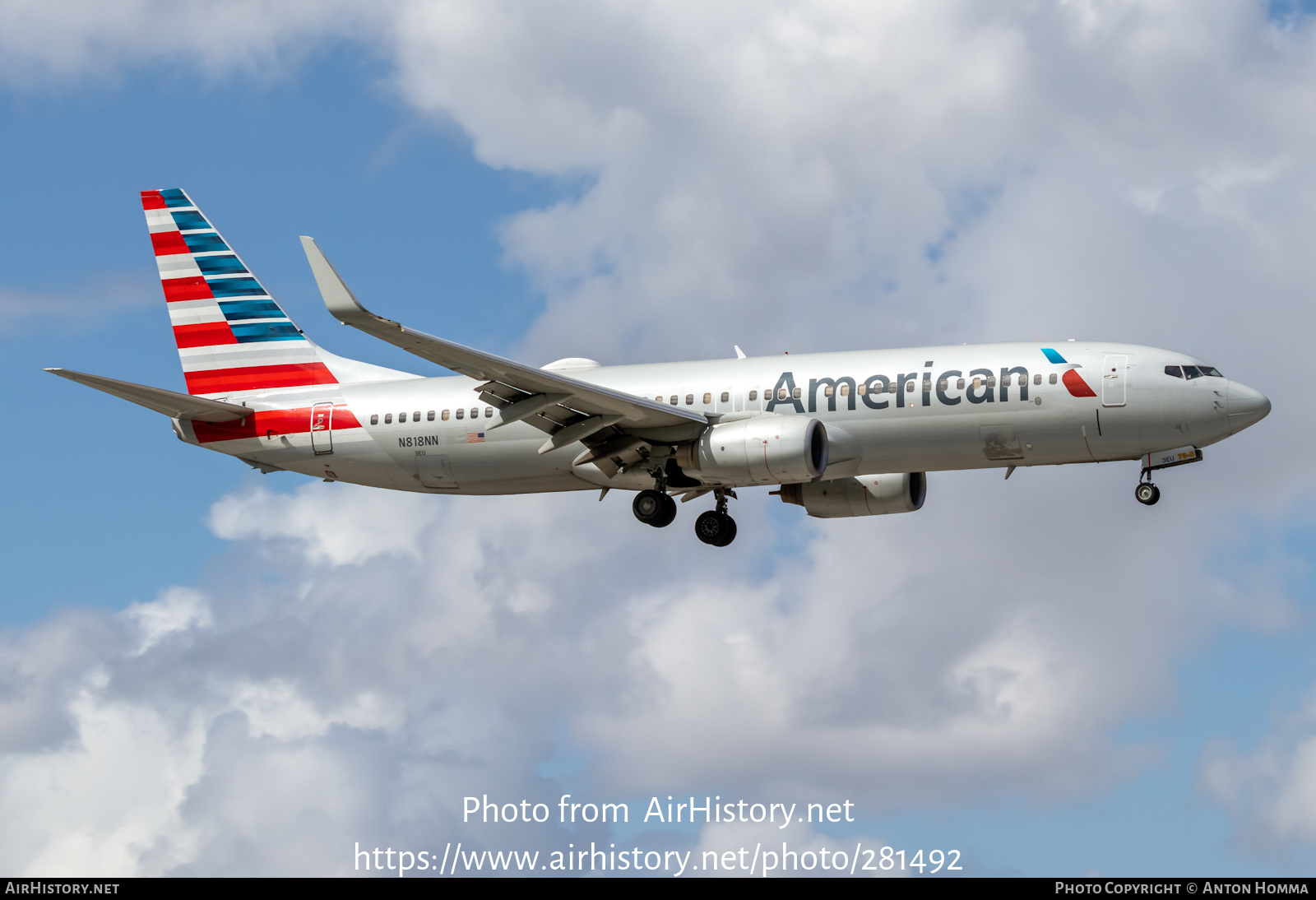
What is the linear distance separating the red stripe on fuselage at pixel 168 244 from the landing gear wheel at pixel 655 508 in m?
18.4

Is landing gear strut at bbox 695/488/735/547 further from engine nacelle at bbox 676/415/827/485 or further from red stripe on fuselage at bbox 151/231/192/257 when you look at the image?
red stripe on fuselage at bbox 151/231/192/257

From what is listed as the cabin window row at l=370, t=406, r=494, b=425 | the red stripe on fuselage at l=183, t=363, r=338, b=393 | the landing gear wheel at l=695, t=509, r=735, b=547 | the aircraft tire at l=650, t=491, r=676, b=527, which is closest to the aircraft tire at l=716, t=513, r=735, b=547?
the landing gear wheel at l=695, t=509, r=735, b=547

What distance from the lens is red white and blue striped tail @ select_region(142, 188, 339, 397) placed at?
47.8 m

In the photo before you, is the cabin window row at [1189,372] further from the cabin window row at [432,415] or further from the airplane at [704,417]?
the cabin window row at [432,415]

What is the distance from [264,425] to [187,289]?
22.6ft

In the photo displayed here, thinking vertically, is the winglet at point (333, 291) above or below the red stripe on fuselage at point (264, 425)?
below

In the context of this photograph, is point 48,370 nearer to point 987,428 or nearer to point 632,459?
point 632,459

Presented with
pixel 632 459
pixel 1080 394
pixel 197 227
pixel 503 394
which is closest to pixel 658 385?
pixel 632 459

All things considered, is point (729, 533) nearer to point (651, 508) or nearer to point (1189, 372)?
point (651, 508)

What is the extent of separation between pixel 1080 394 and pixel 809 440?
6741mm

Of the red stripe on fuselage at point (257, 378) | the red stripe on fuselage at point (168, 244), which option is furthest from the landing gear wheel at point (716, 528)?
the red stripe on fuselage at point (168, 244)

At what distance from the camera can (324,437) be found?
148 feet

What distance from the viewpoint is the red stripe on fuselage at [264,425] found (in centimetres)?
4562

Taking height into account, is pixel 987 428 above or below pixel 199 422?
below
